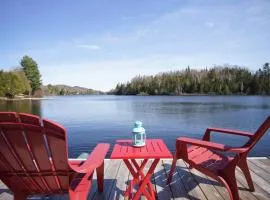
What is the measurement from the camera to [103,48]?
1636 inches

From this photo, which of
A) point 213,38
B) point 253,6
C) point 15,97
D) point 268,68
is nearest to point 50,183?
point 253,6

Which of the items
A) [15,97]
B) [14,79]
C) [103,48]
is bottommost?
[15,97]

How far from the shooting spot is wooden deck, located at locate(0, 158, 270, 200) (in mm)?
3012

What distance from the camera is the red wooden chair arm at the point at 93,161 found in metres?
2.11

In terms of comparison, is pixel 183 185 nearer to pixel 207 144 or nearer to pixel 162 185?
pixel 162 185

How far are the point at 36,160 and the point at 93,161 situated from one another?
57 centimetres

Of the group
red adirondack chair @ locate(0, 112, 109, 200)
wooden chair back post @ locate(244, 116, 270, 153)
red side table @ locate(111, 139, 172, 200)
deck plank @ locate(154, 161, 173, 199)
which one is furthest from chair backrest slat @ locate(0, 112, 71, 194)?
wooden chair back post @ locate(244, 116, 270, 153)

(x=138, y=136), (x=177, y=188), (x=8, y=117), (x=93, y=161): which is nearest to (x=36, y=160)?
(x=8, y=117)

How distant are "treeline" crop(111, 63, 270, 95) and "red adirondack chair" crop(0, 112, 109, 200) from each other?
102 metres

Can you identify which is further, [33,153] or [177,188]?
[177,188]

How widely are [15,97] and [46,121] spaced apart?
76.0m

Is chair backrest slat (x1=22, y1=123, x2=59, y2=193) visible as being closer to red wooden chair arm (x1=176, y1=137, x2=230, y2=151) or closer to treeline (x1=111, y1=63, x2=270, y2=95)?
red wooden chair arm (x1=176, y1=137, x2=230, y2=151)

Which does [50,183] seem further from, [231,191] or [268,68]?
[268,68]

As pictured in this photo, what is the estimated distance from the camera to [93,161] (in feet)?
7.91
